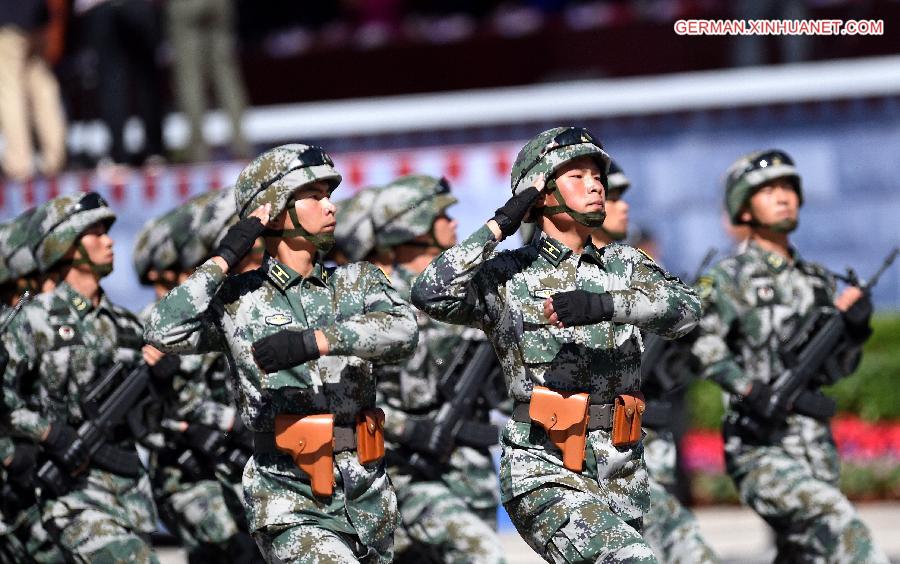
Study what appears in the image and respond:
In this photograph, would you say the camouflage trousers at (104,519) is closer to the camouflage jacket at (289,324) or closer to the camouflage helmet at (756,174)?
the camouflage jacket at (289,324)

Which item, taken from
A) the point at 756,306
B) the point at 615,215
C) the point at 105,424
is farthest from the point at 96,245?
the point at 756,306

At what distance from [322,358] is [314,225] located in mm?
536

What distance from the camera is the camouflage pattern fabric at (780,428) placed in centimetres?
1022

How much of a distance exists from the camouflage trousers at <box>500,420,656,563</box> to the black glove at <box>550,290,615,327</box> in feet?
1.67

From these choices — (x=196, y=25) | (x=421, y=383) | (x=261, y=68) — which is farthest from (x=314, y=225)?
(x=261, y=68)

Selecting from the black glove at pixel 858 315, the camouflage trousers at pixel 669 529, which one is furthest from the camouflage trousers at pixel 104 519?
the black glove at pixel 858 315

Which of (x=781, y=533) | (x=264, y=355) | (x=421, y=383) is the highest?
(x=264, y=355)

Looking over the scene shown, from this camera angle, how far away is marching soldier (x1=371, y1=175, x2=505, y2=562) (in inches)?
392

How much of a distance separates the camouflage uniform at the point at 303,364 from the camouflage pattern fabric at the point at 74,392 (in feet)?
4.95

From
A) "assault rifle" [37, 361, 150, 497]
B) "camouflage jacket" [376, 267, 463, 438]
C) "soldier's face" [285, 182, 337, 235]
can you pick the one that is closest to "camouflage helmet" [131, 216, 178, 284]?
"assault rifle" [37, 361, 150, 497]

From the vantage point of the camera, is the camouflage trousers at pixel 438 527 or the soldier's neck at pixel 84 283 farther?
the soldier's neck at pixel 84 283

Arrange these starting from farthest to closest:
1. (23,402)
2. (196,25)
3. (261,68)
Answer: (261,68)
(196,25)
(23,402)

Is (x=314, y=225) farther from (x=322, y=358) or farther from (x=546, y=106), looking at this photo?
(x=546, y=106)

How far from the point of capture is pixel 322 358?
27.6 ft
